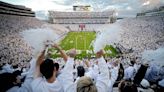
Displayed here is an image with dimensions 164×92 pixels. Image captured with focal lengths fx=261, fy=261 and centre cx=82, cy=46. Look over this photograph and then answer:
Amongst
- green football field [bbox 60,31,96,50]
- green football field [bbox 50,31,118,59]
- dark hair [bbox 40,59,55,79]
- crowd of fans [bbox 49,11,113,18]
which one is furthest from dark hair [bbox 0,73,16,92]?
crowd of fans [bbox 49,11,113,18]

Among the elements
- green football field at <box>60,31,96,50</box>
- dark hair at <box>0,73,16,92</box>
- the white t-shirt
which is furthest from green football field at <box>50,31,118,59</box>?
the white t-shirt

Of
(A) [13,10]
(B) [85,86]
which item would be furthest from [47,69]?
(A) [13,10]

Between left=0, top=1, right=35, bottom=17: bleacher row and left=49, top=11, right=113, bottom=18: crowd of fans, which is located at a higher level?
left=0, top=1, right=35, bottom=17: bleacher row

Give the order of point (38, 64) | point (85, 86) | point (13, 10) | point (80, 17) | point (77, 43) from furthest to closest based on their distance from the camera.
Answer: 1. point (80, 17)
2. point (13, 10)
3. point (77, 43)
4. point (38, 64)
5. point (85, 86)

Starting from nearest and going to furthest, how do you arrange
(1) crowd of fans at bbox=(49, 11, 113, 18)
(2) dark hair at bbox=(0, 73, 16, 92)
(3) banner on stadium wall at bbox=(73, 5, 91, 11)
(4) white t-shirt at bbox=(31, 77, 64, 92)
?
1. (4) white t-shirt at bbox=(31, 77, 64, 92)
2. (2) dark hair at bbox=(0, 73, 16, 92)
3. (1) crowd of fans at bbox=(49, 11, 113, 18)
4. (3) banner on stadium wall at bbox=(73, 5, 91, 11)

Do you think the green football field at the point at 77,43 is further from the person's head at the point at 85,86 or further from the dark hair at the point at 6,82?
the person's head at the point at 85,86

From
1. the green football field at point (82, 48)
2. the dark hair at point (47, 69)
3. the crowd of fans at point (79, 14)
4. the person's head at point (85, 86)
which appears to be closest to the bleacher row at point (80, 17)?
the crowd of fans at point (79, 14)

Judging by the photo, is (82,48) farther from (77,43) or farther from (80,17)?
(80,17)

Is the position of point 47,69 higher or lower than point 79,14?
higher

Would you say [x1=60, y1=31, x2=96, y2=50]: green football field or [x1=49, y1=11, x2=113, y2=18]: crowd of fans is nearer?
[x1=60, y1=31, x2=96, y2=50]: green football field

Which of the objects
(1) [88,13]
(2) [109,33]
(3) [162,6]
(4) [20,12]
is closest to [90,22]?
(1) [88,13]

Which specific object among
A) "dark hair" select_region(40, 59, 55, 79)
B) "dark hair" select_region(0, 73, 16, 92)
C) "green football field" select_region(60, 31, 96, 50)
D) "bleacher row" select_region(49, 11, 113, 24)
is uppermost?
"dark hair" select_region(40, 59, 55, 79)

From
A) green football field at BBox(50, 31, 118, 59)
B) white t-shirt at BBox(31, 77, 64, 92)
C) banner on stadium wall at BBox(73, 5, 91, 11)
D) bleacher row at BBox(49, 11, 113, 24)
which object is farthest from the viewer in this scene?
banner on stadium wall at BBox(73, 5, 91, 11)

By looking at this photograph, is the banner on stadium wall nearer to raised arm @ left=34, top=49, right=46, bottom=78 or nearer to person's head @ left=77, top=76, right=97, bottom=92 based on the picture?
raised arm @ left=34, top=49, right=46, bottom=78
